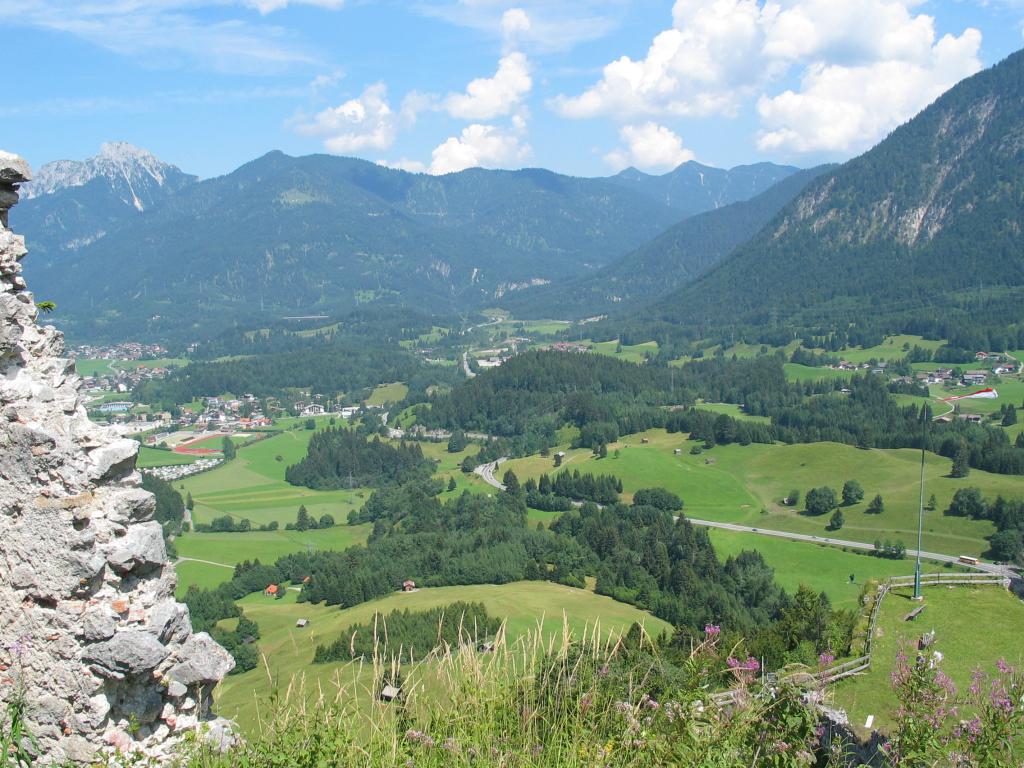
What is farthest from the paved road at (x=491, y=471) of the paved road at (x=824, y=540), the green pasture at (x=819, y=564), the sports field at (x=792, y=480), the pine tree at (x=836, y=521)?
the pine tree at (x=836, y=521)

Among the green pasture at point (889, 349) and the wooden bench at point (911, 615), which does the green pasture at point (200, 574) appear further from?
the green pasture at point (889, 349)

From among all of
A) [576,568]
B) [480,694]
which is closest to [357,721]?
[480,694]

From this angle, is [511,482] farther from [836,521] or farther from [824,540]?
[824,540]

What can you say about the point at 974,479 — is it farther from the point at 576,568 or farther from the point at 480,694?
the point at 480,694

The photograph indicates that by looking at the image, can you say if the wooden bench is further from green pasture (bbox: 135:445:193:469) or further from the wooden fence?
green pasture (bbox: 135:445:193:469)

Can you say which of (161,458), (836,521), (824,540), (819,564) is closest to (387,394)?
(161,458)

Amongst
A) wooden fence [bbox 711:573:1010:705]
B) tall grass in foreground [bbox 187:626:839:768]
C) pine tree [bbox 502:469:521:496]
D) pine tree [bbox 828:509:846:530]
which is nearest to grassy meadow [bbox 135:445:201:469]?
pine tree [bbox 502:469:521:496]

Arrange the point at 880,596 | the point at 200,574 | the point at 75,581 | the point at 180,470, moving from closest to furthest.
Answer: the point at 75,581
the point at 880,596
the point at 200,574
the point at 180,470
